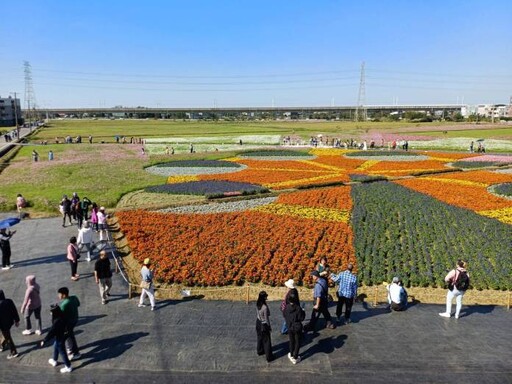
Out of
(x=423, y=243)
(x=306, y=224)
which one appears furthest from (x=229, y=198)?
(x=423, y=243)

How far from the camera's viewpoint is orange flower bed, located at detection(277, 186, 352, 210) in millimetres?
26453

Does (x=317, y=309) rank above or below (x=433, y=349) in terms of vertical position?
above

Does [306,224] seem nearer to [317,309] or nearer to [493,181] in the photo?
[317,309]

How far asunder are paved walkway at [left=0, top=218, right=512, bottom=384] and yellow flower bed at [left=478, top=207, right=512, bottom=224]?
11513 millimetres

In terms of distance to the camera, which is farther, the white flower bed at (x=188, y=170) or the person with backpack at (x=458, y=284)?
the white flower bed at (x=188, y=170)

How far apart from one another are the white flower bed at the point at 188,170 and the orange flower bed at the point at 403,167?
1390 centimetres

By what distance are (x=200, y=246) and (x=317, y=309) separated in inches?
313

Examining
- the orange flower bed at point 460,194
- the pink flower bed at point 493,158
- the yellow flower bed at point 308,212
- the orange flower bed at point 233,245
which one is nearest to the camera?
the orange flower bed at point 233,245

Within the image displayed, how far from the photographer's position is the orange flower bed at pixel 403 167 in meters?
41.2

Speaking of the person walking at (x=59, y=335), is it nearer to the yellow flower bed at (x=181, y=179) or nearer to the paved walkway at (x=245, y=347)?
the paved walkway at (x=245, y=347)

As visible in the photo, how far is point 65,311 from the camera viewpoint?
1018 centimetres

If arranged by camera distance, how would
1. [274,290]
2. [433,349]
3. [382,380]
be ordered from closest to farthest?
[382,380]
[433,349]
[274,290]

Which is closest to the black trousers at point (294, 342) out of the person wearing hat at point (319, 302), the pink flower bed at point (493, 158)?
the person wearing hat at point (319, 302)

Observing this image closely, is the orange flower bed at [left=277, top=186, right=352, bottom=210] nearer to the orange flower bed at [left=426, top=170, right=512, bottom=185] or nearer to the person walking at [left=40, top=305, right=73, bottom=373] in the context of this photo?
the orange flower bed at [left=426, top=170, right=512, bottom=185]
